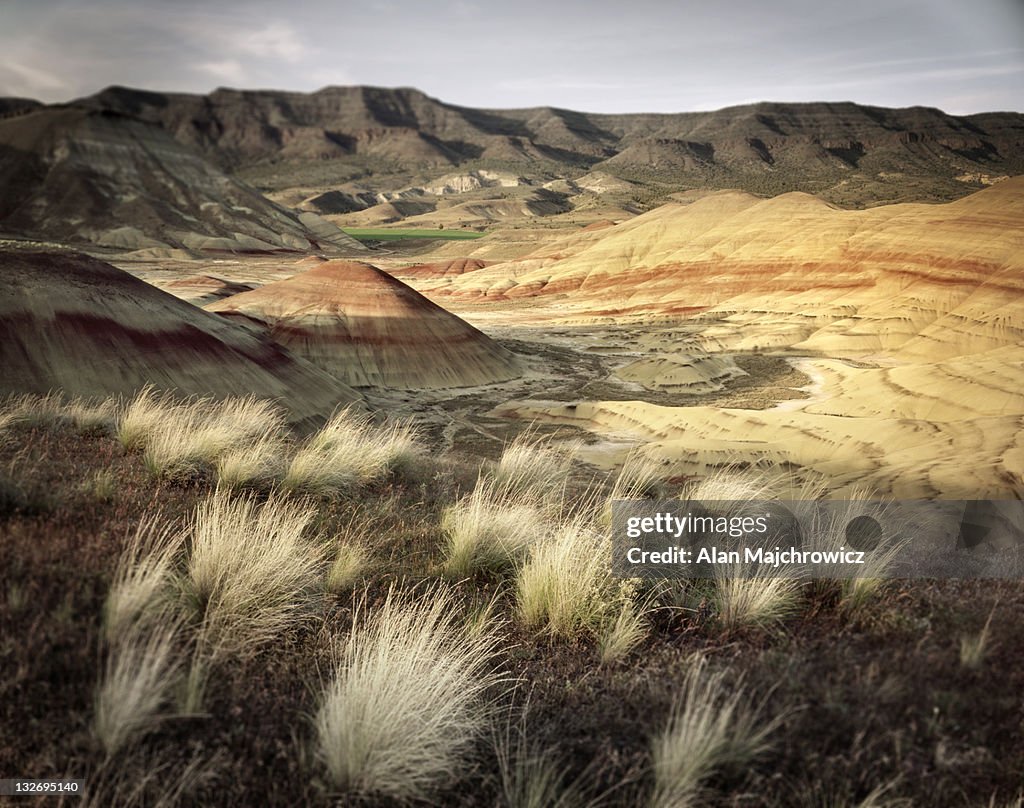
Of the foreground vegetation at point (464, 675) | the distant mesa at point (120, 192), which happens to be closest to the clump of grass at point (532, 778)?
the foreground vegetation at point (464, 675)

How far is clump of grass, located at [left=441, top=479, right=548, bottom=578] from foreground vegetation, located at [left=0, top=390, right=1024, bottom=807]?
0.16ft

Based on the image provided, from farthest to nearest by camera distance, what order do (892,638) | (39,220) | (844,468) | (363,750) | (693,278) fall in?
1. (39,220)
2. (693,278)
3. (844,468)
4. (892,638)
5. (363,750)

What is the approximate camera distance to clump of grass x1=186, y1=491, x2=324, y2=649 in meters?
3.31

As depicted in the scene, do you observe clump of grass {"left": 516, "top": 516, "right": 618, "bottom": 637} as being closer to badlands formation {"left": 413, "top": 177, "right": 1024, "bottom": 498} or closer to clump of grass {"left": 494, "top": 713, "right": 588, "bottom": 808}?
clump of grass {"left": 494, "top": 713, "right": 588, "bottom": 808}

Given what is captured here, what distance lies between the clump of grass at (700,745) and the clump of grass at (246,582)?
2103 mm

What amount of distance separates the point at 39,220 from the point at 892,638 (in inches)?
4957

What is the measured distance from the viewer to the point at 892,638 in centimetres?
362

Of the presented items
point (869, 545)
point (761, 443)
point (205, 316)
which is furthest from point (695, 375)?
point (869, 545)

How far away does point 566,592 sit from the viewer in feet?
13.2

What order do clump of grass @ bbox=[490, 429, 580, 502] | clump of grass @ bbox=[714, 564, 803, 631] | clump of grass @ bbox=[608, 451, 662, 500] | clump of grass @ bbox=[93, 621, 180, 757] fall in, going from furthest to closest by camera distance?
1. clump of grass @ bbox=[608, 451, 662, 500]
2. clump of grass @ bbox=[490, 429, 580, 502]
3. clump of grass @ bbox=[714, 564, 803, 631]
4. clump of grass @ bbox=[93, 621, 180, 757]

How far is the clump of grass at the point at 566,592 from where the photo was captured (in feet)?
13.0

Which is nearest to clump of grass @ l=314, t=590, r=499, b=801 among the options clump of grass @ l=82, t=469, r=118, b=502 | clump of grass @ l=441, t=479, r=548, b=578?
clump of grass @ l=441, t=479, r=548, b=578

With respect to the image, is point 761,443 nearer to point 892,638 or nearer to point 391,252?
point 892,638

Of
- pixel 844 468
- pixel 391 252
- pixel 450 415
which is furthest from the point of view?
pixel 391 252
